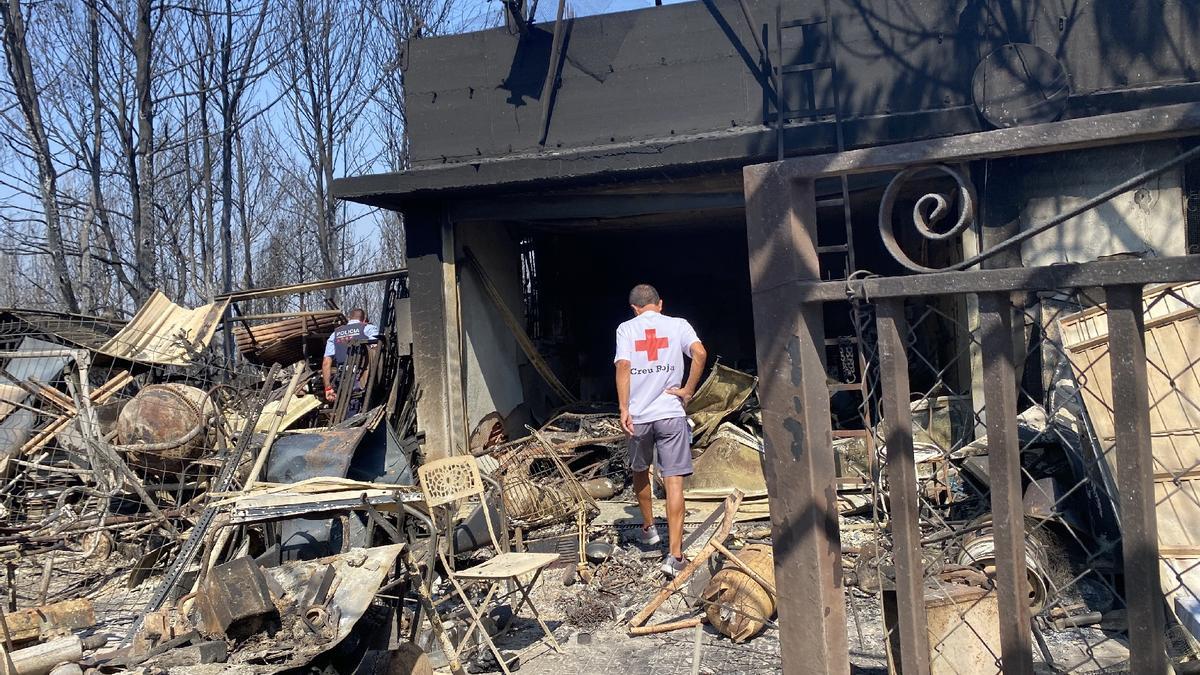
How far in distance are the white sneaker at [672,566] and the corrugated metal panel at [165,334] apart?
700 cm

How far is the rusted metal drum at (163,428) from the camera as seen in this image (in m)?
7.99

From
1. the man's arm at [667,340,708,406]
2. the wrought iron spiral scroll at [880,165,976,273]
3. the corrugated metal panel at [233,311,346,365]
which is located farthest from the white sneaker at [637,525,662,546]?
the corrugated metal panel at [233,311,346,365]

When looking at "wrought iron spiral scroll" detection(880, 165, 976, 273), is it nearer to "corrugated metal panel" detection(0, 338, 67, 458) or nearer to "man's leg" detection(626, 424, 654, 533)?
"man's leg" detection(626, 424, 654, 533)

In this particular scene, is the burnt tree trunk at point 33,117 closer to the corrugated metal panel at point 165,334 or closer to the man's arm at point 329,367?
the corrugated metal panel at point 165,334

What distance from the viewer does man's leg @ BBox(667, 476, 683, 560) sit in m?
6.02

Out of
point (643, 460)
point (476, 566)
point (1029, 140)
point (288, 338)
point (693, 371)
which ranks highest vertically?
point (288, 338)

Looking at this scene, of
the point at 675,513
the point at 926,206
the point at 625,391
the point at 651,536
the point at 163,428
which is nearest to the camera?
the point at 926,206

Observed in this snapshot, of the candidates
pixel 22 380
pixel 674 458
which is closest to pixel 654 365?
pixel 674 458

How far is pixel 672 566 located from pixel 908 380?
149 inches

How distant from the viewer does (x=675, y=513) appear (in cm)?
609

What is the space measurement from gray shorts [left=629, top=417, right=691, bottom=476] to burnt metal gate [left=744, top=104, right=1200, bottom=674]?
11.7 feet

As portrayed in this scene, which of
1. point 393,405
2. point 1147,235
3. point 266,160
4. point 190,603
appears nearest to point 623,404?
point 190,603

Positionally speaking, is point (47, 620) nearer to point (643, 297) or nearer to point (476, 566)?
point (476, 566)

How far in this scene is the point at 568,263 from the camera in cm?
1345
